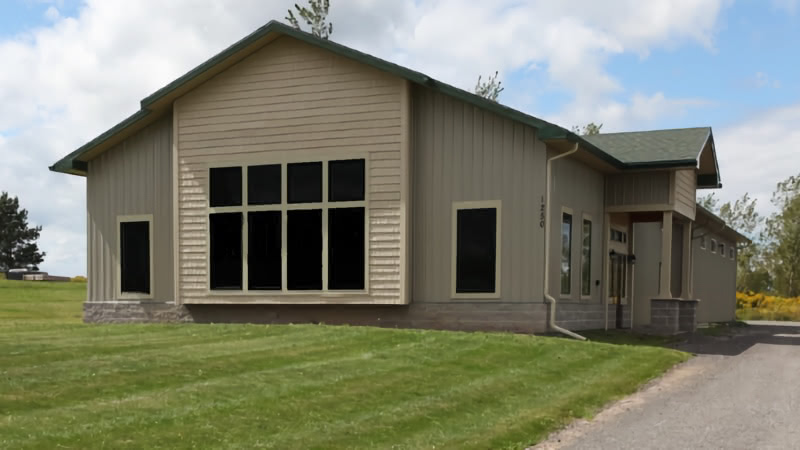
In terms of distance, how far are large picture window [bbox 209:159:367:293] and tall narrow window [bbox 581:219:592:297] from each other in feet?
16.3

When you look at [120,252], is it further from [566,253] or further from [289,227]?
[566,253]

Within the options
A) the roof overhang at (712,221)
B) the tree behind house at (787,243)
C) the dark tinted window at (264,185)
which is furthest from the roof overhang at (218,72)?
the tree behind house at (787,243)

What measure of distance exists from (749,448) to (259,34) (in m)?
12.9

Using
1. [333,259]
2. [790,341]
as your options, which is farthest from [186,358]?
[790,341]

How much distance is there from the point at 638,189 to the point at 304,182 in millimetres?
7874

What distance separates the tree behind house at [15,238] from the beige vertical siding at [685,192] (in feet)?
216

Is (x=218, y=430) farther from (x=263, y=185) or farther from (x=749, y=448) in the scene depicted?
(x=263, y=185)

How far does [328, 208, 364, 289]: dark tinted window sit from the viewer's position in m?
16.5

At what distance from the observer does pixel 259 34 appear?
1702 cm

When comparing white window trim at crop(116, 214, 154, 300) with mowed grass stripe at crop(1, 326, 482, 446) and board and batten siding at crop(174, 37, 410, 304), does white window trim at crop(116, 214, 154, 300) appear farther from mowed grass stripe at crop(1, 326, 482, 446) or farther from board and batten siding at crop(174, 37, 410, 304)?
mowed grass stripe at crop(1, 326, 482, 446)

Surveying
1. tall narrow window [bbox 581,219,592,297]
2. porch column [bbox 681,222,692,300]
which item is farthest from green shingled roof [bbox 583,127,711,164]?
porch column [bbox 681,222,692,300]

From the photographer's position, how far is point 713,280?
29156 mm

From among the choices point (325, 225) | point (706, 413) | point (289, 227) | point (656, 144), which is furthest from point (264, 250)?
point (706, 413)

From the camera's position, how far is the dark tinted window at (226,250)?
17.6 m
